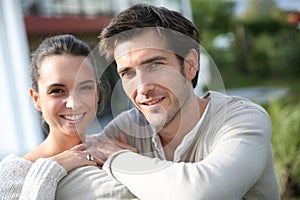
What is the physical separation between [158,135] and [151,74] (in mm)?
173

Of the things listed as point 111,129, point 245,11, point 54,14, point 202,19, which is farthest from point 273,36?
point 111,129

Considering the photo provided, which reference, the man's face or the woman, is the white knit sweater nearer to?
the woman

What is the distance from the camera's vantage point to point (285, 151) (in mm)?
3312

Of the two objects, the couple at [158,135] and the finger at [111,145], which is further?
the finger at [111,145]

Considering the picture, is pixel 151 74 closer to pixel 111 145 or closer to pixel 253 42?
pixel 111 145

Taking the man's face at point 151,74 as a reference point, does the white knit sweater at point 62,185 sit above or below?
below

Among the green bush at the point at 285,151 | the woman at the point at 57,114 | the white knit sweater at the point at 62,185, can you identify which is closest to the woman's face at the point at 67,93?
the woman at the point at 57,114

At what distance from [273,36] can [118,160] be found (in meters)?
8.49

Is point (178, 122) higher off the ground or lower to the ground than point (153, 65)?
lower

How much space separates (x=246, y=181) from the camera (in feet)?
2.72

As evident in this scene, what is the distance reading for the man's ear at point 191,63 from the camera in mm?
905

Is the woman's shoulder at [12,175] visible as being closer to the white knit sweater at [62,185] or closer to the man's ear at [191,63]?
the white knit sweater at [62,185]

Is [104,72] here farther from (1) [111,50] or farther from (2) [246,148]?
(2) [246,148]

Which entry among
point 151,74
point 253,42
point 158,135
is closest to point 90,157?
point 158,135
